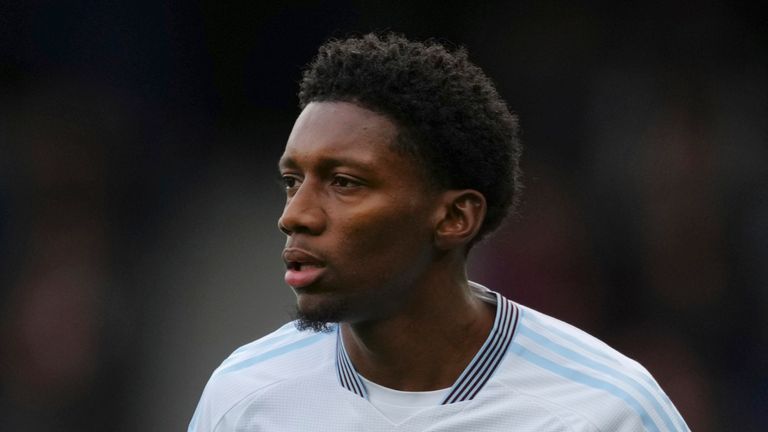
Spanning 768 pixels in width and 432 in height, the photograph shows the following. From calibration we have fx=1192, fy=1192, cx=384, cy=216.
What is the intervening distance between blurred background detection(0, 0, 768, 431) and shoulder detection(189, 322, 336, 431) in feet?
8.92

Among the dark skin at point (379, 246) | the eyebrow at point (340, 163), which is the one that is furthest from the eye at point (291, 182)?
the eyebrow at point (340, 163)

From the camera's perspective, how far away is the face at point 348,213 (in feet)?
9.46

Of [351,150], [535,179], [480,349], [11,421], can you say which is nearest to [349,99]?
[351,150]

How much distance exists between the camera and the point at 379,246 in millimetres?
2930

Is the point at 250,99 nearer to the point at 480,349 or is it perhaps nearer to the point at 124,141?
the point at 124,141

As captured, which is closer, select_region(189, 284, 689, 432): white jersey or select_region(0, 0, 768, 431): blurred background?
select_region(189, 284, 689, 432): white jersey

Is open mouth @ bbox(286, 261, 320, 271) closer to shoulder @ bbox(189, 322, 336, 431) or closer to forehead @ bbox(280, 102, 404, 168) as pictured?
forehead @ bbox(280, 102, 404, 168)

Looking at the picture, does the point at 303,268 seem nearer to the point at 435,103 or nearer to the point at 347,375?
the point at 347,375

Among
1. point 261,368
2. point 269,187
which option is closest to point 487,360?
point 261,368

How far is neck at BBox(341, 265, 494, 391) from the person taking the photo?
3.05m

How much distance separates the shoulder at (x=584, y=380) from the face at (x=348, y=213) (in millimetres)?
386

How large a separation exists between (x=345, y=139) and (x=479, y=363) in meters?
0.66

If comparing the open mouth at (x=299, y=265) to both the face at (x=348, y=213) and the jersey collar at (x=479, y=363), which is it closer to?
the face at (x=348, y=213)

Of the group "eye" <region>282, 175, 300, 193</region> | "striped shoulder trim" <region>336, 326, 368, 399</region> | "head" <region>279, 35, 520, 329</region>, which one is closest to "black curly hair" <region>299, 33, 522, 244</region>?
"head" <region>279, 35, 520, 329</region>
